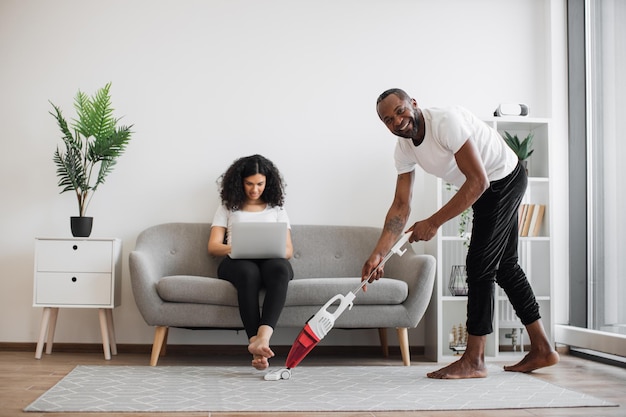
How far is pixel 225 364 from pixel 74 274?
905mm

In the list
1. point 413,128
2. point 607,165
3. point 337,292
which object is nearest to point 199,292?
point 337,292

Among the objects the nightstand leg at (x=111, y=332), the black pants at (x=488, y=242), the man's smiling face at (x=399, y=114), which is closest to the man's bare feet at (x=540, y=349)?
the black pants at (x=488, y=242)

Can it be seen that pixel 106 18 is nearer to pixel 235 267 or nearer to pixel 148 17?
pixel 148 17

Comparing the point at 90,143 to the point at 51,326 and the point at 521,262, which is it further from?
the point at 521,262

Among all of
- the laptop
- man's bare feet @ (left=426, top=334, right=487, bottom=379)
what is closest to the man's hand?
man's bare feet @ (left=426, top=334, right=487, bottom=379)

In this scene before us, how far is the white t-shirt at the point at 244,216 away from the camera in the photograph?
378 centimetres

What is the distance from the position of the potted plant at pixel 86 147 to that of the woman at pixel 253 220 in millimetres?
626

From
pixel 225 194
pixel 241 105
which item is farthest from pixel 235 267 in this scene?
pixel 241 105

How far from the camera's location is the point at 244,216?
12.4 ft

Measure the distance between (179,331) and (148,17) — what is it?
6.05 ft

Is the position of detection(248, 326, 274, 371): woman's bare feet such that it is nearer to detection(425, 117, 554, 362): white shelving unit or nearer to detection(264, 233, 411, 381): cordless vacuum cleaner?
detection(264, 233, 411, 381): cordless vacuum cleaner

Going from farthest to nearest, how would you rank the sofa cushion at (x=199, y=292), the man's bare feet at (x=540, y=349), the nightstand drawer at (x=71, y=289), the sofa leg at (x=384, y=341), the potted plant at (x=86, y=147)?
the sofa leg at (x=384, y=341)
the potted plant at (x=86, y=147)
the nightstand drawer at (x=71, y=289)
the sofa cushion at (x=199, y=292)
the man's bare feet at (x=540, y=349)

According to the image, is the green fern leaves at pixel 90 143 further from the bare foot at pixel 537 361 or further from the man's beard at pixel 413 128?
the bare foot at pixel 537 361

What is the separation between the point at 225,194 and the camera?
3865mm
